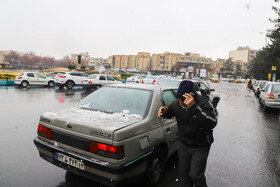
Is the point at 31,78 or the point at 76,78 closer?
the point at 31,78

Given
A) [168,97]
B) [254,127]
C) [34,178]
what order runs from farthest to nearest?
[254,127] < [168,97] < [34,178]


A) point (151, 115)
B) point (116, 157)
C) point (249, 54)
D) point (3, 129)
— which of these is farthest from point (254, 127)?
point (249, 54)

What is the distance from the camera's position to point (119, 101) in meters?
3.57

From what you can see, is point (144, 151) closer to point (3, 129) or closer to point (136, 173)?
point (136, 173)

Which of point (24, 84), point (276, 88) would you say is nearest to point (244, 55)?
point (276, 88)

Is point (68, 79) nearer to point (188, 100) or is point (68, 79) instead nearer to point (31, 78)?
point (31, 78)

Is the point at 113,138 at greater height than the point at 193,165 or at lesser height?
greater

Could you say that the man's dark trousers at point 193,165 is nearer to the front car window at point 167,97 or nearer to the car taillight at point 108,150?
the car taillight at point 108,150

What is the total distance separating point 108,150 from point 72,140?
585 mm

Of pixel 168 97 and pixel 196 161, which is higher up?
pixel 168 97

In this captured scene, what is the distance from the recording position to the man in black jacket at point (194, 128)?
95.9 inches

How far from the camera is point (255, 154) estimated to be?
4.93 m

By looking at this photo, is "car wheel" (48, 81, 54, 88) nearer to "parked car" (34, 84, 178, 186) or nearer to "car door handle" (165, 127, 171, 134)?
"parked car" (34, 84, 178, 186)

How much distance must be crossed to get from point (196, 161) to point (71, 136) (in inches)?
65.4
